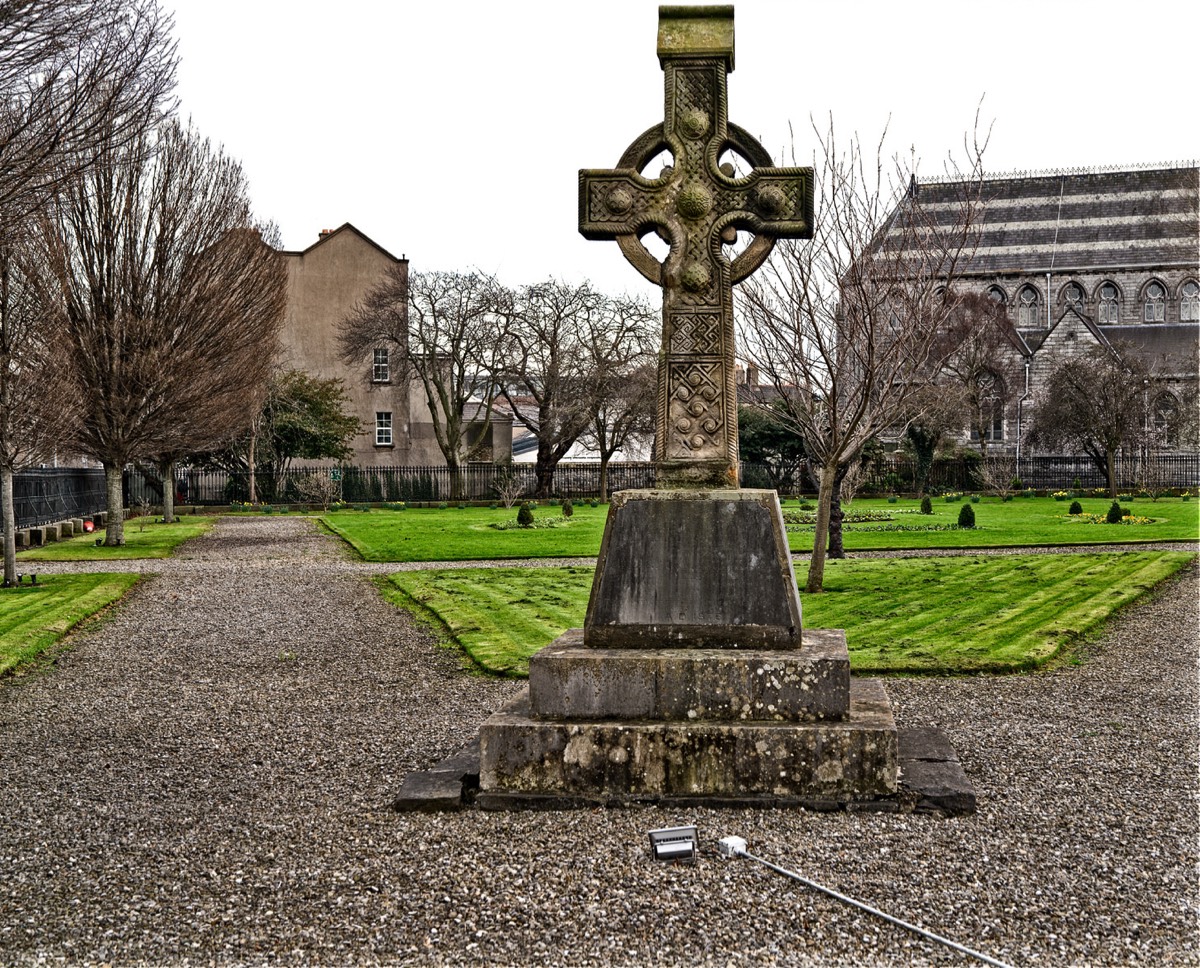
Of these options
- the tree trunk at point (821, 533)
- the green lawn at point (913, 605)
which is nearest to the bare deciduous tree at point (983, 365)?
the green lawn at point (913, 605)

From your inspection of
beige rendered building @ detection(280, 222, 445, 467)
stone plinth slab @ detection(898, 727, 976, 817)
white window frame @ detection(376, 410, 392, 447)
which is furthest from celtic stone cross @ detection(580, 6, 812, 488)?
white window frame @ detection(376, 410, 392, 447)

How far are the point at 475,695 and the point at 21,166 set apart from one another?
16.9ft

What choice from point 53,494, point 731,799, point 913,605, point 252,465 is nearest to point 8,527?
point 913,605

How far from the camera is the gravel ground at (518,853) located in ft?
12.5

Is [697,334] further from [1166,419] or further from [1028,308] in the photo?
[1028,308]

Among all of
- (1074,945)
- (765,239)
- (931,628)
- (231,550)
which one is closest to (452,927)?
(1074,945)

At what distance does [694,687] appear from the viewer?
5.39 meters

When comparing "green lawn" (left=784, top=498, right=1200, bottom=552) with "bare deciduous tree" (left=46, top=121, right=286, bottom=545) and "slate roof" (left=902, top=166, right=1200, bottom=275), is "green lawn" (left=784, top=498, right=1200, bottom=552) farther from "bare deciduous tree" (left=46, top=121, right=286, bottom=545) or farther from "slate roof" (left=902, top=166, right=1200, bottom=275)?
"slate roof" (left=902, top=166, right=1200, bottom=275)

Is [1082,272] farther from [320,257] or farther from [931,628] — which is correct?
[931,628]

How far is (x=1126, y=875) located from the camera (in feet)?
14.4

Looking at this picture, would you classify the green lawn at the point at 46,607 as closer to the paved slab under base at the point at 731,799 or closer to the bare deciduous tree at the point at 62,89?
the bare deciduous tree at the point at 62,89

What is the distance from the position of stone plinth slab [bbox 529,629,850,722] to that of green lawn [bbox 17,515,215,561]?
1824 centimetres

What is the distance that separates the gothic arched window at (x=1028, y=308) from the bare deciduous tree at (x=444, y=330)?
36389 millimetres

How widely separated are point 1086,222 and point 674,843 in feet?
241
